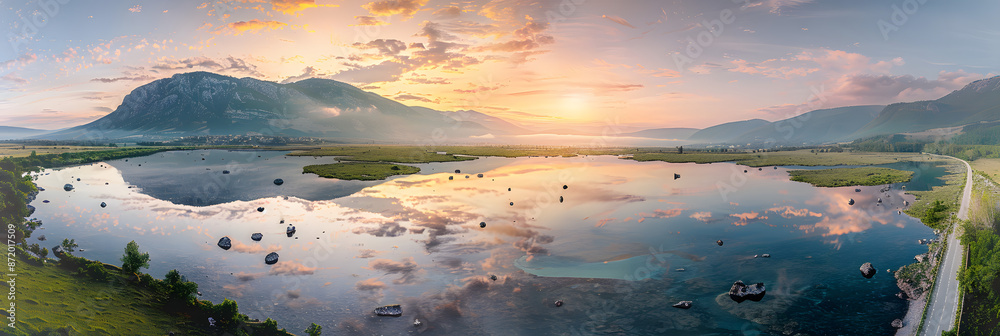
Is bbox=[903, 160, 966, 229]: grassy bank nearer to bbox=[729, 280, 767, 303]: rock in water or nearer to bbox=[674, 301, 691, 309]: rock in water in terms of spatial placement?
bbox=[729, 280, 767, 303]: rock in water

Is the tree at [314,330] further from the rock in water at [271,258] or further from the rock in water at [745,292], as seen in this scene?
the rock in water at [745,292]

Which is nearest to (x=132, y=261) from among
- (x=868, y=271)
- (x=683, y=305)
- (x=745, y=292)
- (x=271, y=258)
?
(x=271, y=258)

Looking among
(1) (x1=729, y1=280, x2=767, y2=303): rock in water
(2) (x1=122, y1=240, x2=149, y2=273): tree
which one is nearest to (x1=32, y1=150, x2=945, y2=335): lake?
(1) (x1=729, y1=280, x2=767, y2=303): rock in water

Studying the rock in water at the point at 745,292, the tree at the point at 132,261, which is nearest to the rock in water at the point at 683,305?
the rock in water at the point at 745,292

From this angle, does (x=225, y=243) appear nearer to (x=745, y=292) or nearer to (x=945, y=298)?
(x=745, y=292)

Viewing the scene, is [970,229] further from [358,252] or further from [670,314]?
[358,252]
